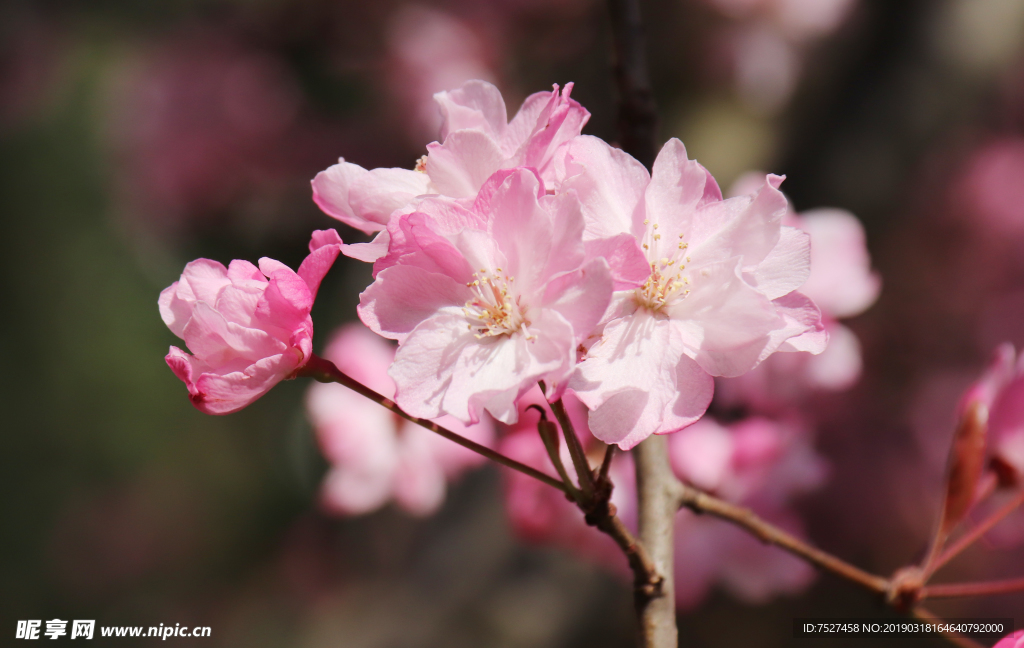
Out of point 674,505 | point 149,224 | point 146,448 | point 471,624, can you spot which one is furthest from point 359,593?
point 146,448

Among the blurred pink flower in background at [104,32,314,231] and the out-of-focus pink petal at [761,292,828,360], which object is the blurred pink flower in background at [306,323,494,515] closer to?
the out-of-focus pink petal at [761,292,828,360]

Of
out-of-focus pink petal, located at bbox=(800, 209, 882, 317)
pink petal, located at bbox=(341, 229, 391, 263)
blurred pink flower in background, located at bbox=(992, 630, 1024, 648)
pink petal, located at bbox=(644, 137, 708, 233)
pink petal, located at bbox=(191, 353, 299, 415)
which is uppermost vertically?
out-of-focus pink petal, located at bbox=(800, 209, 882, 317)

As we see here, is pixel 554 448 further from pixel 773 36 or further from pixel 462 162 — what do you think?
pixel 773 36

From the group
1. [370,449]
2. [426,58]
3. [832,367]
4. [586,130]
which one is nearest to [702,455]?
[832,367]

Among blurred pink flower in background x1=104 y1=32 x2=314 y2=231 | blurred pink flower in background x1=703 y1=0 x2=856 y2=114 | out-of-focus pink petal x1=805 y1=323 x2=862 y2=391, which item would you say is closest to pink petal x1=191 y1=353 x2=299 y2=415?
out-of-focus pink petal x1=805 y1=323 x2=862 y2=391

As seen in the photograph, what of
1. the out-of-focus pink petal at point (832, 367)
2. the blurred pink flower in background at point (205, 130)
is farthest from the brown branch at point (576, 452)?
the blurred pink flower in background at point (205, 130)

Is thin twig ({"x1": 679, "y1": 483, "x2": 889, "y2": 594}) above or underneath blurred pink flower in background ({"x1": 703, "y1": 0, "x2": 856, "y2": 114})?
underneath

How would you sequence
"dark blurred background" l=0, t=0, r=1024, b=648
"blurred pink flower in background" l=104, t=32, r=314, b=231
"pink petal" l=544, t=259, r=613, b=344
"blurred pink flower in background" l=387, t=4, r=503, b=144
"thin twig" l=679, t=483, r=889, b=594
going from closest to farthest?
"pink petal" l=544, t=259, r=613, b=344 < "thin twig" l=679, t=483, r=889, b=594 < "dark blurred background" l=0, t=0, r=1024, b=648 < "blurred pink flower in background" l=104, t=32, r=314, b=231 < "blurred pink flower in background" l=387, t=4, r=503, b=144
